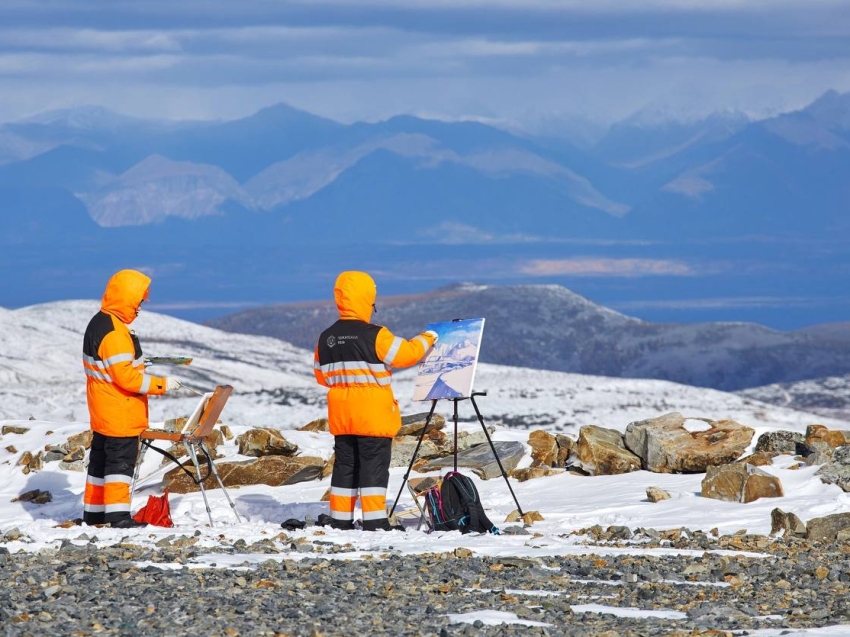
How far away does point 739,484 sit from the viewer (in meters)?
13.7

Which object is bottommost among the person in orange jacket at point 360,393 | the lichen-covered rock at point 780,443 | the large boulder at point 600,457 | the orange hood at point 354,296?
the large boulder at point 600,457

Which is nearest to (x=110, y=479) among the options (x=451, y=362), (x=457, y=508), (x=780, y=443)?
(x=457, y=508)

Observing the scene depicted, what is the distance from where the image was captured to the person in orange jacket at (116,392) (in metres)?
11.9

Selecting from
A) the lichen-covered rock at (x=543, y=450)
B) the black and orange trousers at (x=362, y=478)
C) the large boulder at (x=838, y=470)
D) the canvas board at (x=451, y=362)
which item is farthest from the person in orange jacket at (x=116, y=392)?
the large boulder at (x=838, y=470)

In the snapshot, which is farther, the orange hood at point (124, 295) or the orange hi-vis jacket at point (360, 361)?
the orange hood at point (124, 295)

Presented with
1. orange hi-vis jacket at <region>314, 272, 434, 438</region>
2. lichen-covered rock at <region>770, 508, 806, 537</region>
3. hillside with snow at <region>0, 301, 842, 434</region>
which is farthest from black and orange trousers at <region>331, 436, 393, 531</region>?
hillside with snow at <region>0, 301, 842, 434</region>

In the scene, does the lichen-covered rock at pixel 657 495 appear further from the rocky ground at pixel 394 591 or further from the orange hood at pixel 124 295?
the orange hood at pixel 124 295

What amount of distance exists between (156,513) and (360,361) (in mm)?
2454

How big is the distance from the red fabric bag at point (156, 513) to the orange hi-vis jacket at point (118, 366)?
0.74 m

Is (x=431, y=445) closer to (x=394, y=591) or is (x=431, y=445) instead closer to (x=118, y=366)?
(x=118, y=366)

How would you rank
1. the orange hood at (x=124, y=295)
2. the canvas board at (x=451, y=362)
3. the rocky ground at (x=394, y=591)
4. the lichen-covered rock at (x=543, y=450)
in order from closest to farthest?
the rocky ground at (x=394, y=591), the orange hood at (x=124, y=295), the canvas board at (x=451, y=362), the lichen-covered rock at (x=543, y=450)

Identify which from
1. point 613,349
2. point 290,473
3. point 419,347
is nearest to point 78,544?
point 419,347

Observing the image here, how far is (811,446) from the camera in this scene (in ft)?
50.4

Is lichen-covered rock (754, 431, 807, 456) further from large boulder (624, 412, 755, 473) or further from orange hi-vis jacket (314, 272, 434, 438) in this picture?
orange hi-vis jacket (314, 272, 434, 438)
